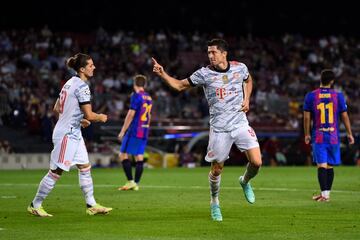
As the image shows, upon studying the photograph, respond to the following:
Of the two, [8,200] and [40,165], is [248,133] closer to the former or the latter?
[8,200]

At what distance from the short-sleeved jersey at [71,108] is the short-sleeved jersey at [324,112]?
5213mm

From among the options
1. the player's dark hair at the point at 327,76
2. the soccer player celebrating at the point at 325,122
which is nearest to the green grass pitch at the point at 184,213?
the soccer player celebrating at the point at 325,122

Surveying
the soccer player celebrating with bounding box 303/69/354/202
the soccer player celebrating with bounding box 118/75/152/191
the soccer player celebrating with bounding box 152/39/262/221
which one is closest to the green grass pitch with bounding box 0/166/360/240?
the soccer player celebrating with bounding box 118/75/152/191

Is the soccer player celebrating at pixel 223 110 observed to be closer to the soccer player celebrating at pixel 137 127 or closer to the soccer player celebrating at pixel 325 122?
the soccer player celebrating at pixel 325 122

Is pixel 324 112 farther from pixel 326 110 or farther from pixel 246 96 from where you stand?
pixel 246 96

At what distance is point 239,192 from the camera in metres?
18.6

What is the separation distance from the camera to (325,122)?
55.0 feet

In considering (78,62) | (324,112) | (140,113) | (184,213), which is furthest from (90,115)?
(140,113)

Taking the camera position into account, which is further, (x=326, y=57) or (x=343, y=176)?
(x=326, y=57)

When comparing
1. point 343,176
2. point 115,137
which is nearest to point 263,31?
point 115,137

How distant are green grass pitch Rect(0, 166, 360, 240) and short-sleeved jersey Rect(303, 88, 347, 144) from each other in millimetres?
1207

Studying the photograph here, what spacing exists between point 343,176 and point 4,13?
28843mm

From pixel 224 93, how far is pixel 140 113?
763 centimetres

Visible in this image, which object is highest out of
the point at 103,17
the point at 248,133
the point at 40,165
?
the point at 103,17
